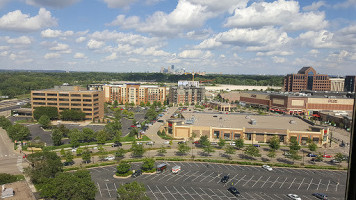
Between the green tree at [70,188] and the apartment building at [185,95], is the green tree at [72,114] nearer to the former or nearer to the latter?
the green tree at [70,188]

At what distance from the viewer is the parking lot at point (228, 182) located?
2728 cm

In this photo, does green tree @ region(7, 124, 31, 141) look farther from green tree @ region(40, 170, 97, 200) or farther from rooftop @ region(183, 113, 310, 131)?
rooftop @ region(183, 113, 310, 131)

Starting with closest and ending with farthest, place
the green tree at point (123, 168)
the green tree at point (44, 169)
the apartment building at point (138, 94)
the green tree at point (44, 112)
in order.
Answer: the green tree at point (44, 169) → the green tree at point (123, 168) → the green tree at point (44, 112) → the apartment building at point (138, 94)

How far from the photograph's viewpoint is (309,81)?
120000mm

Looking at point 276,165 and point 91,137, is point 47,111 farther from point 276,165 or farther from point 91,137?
point 276,165

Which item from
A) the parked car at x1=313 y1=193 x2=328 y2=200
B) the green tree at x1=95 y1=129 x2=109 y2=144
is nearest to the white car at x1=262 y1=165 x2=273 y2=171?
the parked car at x1=313 y1=193 x2=328 y2=200

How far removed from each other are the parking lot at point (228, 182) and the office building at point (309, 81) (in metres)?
93.7

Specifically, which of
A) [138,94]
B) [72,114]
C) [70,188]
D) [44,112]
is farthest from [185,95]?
[70,188]

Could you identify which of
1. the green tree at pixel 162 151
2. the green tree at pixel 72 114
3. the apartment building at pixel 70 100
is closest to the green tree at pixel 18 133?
the green tree at pixel 72 114

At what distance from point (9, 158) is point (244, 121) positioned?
1840 inches

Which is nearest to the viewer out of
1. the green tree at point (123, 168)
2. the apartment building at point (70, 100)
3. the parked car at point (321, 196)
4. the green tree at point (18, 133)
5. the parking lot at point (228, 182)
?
the parked car at point (321, 196)

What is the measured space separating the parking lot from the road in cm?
1173

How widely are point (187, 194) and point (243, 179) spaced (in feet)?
28.7

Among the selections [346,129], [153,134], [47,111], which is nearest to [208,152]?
[153,134]
